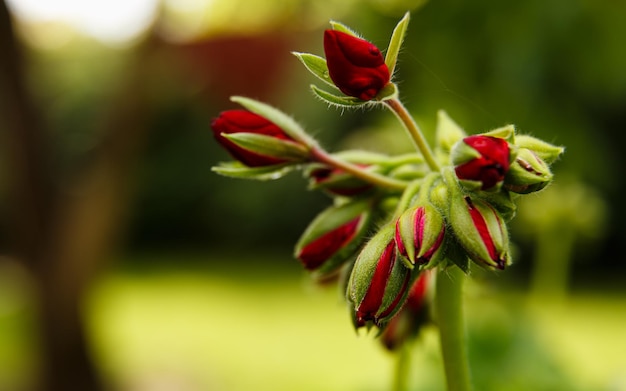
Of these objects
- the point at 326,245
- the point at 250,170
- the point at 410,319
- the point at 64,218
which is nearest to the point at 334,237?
the point at 326,245

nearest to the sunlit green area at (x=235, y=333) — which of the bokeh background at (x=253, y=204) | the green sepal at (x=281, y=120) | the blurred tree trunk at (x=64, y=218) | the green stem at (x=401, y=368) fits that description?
the bokeh background at (x=253, y=204)

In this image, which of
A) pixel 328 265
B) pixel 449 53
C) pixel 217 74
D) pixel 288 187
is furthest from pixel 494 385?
pixel 217 74

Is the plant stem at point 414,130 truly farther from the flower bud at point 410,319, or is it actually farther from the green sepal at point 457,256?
the flower bud at point 410,319

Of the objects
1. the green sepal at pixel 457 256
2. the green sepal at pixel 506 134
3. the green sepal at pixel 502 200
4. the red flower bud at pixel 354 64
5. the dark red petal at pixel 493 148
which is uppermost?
the red flower bud at pixel 354 64

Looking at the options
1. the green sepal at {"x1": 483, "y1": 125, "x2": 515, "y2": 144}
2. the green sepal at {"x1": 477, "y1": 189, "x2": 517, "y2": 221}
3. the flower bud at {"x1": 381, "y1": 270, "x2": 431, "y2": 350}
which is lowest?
the flower bud at {"x1": 381, "y1": 270, "x2": 431, "y2": 350}

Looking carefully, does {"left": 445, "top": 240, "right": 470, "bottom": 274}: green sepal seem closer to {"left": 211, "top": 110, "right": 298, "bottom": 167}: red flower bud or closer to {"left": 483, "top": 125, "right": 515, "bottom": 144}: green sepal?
{"left": 483, "top": 125, "right": 515, "bottom": 144}: green sepal

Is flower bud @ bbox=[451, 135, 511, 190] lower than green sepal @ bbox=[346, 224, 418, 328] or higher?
higher

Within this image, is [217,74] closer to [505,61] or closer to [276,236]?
[276,236]

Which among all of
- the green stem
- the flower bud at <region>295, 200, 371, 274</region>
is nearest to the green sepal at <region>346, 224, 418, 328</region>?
the flower bud at <region>295, 200, 371, 274</region>
